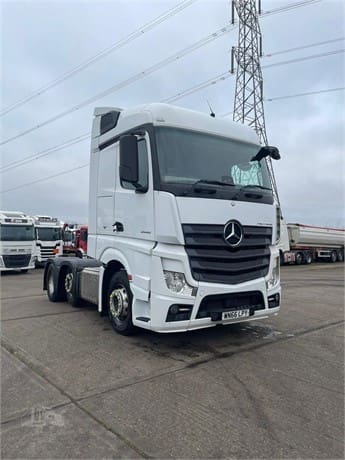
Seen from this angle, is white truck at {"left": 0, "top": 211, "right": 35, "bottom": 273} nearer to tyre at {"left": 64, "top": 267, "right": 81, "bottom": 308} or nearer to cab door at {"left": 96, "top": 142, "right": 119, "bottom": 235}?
tyre at {"left": 64, "top": 267, "right": 81, "bottom": 308}

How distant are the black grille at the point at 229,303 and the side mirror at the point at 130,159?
186 cm

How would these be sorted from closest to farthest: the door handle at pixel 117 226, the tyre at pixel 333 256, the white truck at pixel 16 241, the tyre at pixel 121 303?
the tyre at pixel 121 303 < the door handle at pixel 117 226 < the white truck at pixel 16 241 < the tyre at pixel 333 256

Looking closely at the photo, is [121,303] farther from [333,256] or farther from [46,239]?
[333,256]

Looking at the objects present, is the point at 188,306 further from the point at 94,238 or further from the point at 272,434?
the point at 94,238

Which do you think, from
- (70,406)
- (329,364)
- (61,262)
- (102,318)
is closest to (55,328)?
(102,318)

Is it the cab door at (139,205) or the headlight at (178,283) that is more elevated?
the cab door at (139,205)

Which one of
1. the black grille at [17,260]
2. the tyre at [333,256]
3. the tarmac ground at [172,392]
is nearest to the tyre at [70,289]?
the tarmac ground at [172,392]

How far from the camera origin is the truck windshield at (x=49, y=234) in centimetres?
2064

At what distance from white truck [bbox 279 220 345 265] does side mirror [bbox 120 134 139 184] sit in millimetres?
18621

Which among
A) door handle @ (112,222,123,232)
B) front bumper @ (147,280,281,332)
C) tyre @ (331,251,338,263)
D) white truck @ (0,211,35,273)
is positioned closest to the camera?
front bumper @ (147,280,281,332)

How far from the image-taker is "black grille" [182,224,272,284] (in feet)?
15.6

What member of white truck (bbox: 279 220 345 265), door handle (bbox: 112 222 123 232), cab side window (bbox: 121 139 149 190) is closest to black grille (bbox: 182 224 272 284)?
cab side window (bbox: 121 139 149 190)

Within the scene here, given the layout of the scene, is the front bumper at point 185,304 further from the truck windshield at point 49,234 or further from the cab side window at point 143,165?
the truck windshield at point 49,234

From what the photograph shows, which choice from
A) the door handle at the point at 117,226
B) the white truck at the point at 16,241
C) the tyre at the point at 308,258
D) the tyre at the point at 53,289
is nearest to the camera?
the door handle at the point at 117,226
